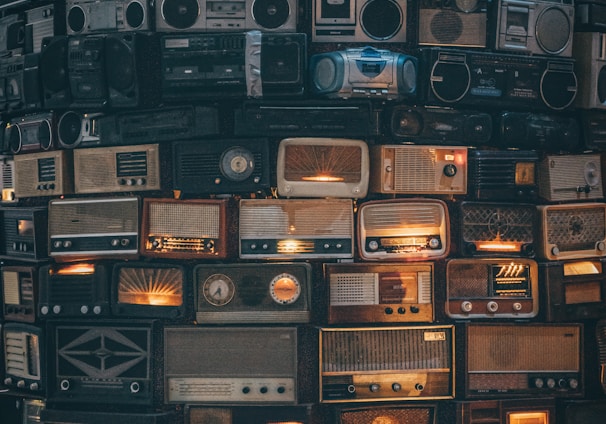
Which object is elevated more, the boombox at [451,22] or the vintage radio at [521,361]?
the boombox at [451,22]

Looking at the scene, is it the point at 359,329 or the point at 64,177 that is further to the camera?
the point at 64,177

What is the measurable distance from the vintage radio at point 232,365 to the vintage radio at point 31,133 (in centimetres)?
159

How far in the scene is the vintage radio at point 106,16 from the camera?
12.9ft

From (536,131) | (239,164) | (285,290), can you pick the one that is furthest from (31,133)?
(536,131)

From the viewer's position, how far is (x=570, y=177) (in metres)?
4.02

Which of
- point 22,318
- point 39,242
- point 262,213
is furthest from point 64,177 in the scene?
point 262,213

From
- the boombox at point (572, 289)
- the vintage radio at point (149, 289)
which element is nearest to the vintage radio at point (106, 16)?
the vintage radio at point (149, 289)

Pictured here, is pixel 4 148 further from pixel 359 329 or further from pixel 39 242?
pixel 359 329

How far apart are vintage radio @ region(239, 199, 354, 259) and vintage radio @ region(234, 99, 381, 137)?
0.45 metres

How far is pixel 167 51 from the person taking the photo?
384 cm

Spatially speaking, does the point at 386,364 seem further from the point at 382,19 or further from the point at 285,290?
the point at 382,19

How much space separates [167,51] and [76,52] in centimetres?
63

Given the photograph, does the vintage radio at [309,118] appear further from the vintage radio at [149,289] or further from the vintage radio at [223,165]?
the vintage radio at [149,289]

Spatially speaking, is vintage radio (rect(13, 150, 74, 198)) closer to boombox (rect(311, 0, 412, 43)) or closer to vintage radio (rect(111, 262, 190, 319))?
vintage radio (rect(111, 262, 190, 319))
